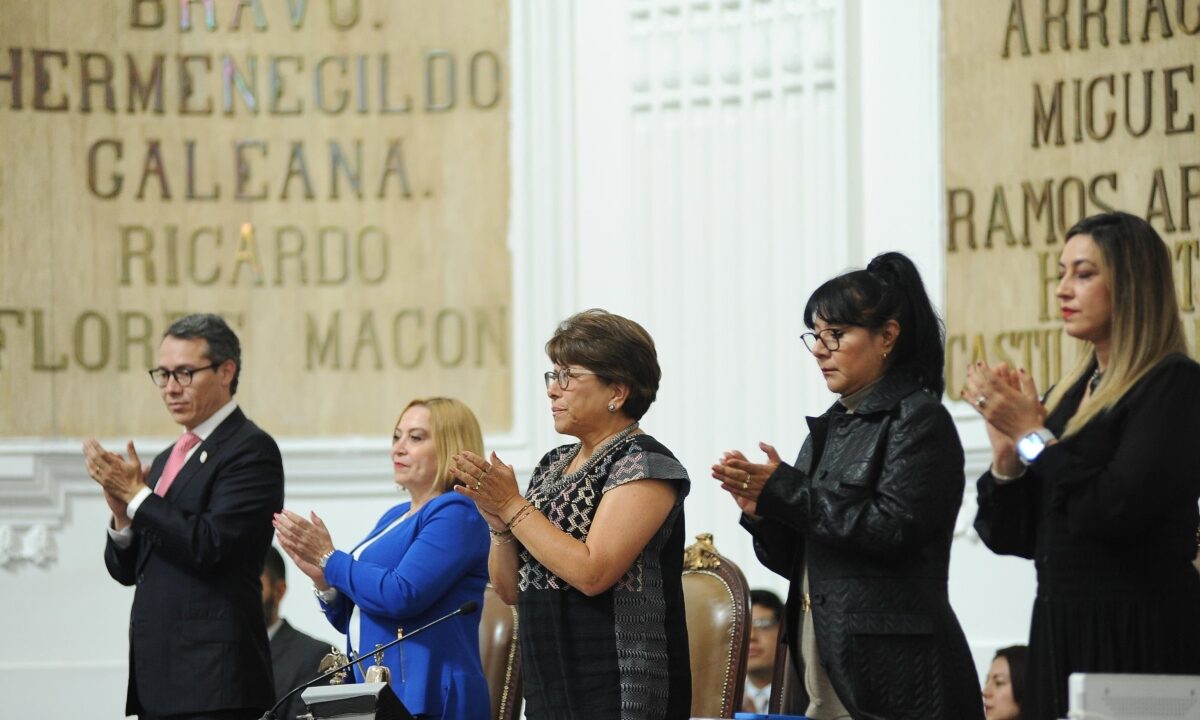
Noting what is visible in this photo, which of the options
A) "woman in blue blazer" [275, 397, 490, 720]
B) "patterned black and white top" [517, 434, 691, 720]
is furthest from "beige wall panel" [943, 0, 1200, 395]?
"patterned black and white top" [517, 434, 691, 720]

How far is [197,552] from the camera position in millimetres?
4266

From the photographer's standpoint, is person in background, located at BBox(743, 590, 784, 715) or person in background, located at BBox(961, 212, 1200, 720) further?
person in background, located at BBox(743, 590, 784, 715)

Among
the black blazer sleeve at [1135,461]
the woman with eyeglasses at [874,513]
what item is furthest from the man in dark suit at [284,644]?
the black blazer sleeve at [1135,461]

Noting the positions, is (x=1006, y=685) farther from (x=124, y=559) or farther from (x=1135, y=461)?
(x=124, y=559)

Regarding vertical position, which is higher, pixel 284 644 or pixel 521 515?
pixel 521 515

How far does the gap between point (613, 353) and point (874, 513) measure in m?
0.61

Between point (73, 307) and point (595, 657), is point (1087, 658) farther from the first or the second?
point (73, 307)

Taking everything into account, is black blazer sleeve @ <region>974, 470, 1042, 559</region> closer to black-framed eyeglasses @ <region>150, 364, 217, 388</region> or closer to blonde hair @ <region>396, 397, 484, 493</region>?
blonde hair @ <region>396, 397, 484, 493</region>

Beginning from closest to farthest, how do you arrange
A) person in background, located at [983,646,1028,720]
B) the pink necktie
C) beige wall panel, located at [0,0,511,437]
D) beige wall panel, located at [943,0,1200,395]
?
the pink necktie, person in background, located at [983,646,1028,720], beige wall panel, located at [943,0,1200,395], beige wall panel, located at [0,0,511,437]

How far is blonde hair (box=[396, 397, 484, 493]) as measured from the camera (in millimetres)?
4453

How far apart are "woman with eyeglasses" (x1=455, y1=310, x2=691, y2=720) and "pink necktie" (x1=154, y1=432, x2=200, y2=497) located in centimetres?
137

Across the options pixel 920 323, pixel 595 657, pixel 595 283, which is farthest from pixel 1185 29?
pixel 595 657

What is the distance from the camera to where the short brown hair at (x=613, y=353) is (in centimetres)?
348

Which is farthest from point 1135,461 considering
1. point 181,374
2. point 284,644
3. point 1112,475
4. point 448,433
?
point 284,644
